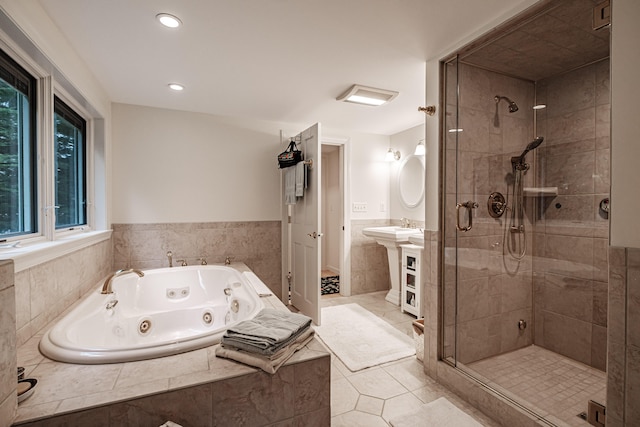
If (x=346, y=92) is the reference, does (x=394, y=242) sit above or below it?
below

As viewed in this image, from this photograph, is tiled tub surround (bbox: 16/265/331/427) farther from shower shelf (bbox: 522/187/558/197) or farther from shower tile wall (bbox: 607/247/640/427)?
shower shelf (bbox: 522/187/558/197)

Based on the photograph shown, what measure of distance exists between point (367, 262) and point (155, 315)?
2.51 meters

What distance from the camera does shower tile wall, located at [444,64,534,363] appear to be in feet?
6.64

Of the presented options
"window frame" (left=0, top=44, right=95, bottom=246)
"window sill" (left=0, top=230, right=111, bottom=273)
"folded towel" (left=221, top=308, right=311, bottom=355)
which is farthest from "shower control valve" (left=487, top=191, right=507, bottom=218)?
"window frame" (left=0, top=44, right=95, bottom=246)

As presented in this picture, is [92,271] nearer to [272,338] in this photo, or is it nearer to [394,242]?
[272,338]

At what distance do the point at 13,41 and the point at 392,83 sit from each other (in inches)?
89.6

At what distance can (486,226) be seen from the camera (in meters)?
2.13

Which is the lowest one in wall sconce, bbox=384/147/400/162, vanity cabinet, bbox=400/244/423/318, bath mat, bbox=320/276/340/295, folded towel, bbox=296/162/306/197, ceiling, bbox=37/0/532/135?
bath mat, bbox=320/276/340/295

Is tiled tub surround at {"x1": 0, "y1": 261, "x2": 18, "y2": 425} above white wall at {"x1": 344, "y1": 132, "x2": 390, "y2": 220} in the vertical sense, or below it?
below

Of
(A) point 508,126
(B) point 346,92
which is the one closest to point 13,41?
(B) point 346,92

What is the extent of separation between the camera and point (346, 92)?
258cm

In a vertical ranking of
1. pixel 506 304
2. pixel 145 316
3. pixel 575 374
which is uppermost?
pixel 506 304

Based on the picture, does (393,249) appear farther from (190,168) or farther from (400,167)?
(190,168)

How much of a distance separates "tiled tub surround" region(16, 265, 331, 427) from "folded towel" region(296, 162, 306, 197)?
6.16 feet
